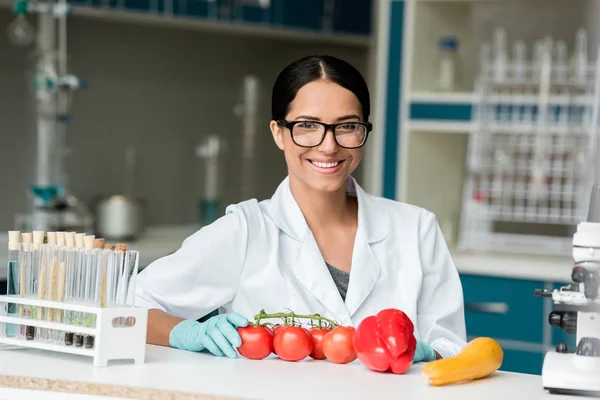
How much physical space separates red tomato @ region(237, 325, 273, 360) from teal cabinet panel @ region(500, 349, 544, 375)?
6.81 ft

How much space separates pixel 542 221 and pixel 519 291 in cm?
68

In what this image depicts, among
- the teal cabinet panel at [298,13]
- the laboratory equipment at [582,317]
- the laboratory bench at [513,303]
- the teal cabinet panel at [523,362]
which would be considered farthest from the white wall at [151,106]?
the laboratory equipment at [582,317]

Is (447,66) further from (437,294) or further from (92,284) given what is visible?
(92,284)

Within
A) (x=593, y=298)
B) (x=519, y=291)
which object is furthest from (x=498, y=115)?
(x=593, y=298)

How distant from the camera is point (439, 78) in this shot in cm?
452

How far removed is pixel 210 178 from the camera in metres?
4.79

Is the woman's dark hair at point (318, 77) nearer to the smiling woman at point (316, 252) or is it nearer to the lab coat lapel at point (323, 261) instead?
the smiling woman at point (316, 252)

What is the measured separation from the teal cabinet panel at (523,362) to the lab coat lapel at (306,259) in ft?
5.77

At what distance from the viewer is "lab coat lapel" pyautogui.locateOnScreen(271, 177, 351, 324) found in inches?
88.1

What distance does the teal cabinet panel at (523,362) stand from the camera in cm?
382

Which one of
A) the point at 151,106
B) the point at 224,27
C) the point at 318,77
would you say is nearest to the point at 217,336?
the point at 318,77

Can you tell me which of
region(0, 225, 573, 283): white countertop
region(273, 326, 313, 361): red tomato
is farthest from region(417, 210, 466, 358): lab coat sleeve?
region(0, 225, 573, 283): white countertop

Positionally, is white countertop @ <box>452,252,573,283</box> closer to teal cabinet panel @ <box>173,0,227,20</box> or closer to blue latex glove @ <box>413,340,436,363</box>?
teal cabinet panel @ <box>173,0,227,20</box>

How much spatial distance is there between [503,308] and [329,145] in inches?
75.9
